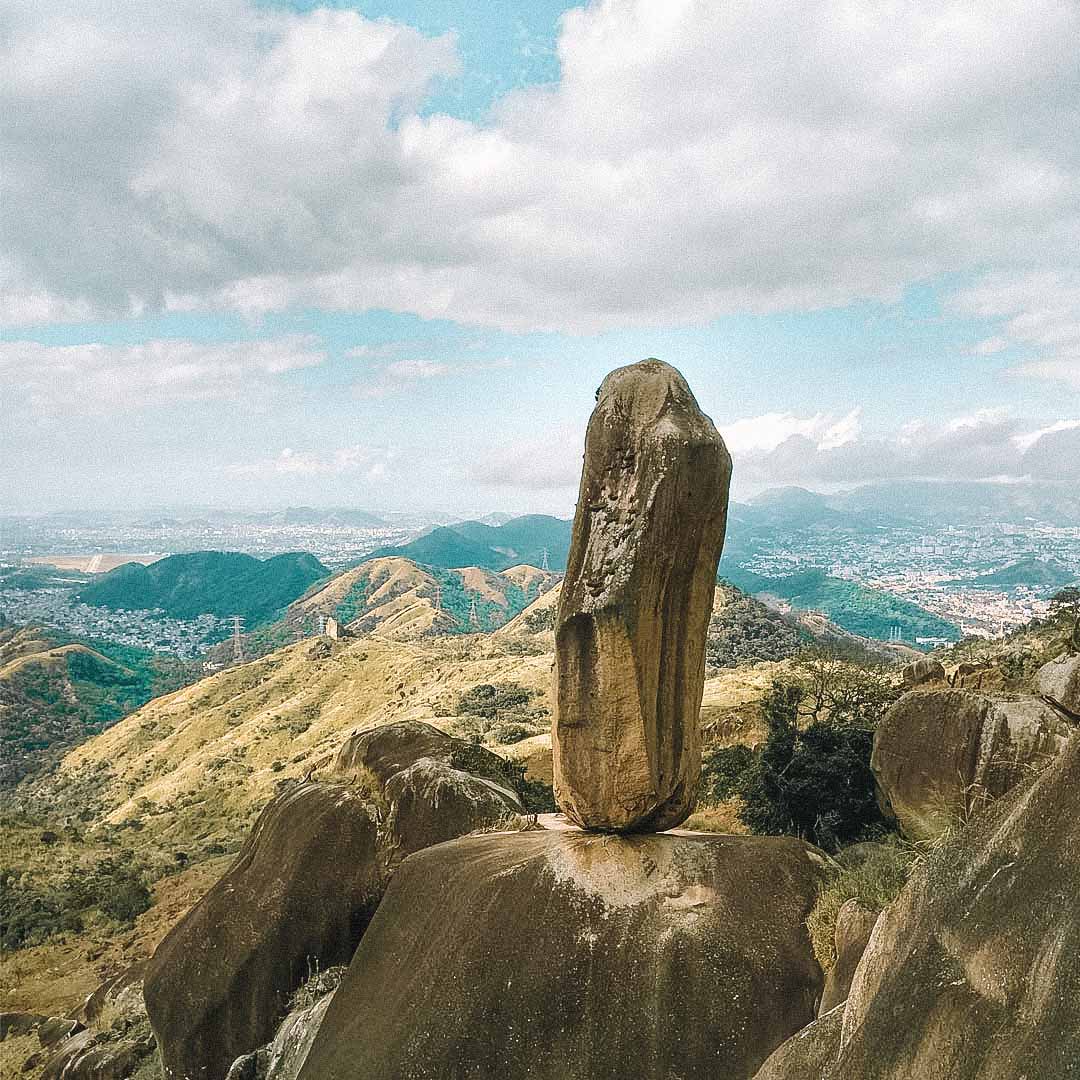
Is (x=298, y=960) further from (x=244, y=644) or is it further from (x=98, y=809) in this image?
(x=244, y=644)

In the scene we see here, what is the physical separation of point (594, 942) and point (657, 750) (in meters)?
2.42

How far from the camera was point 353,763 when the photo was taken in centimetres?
1514

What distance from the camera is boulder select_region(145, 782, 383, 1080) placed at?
1146cm

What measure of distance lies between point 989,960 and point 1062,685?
1267 centimetres

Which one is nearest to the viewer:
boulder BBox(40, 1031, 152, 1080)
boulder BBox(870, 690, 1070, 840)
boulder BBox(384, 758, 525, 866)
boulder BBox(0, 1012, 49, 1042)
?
boulder BBox(384, 758, 525, 866)

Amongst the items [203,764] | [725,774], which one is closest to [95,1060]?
[725,774]

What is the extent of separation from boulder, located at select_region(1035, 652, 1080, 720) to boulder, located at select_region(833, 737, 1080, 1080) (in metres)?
10.1

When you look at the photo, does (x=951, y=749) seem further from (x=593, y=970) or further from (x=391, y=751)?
(x=391, y=751)

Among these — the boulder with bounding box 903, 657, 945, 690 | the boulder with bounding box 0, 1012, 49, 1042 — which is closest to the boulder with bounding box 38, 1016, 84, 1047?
the boulder with bounding box 0, 1012, 49, 1042

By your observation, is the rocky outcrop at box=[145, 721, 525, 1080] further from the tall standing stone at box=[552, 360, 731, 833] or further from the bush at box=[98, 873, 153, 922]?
the bush at box=[98, 873, 153, 922]

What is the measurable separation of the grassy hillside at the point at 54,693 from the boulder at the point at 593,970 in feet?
326

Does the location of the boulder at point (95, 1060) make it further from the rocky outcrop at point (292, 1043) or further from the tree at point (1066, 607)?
the tree at point (1066, 607)

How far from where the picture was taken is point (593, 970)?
8172 mm

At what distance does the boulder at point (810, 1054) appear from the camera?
5523 millimetres
